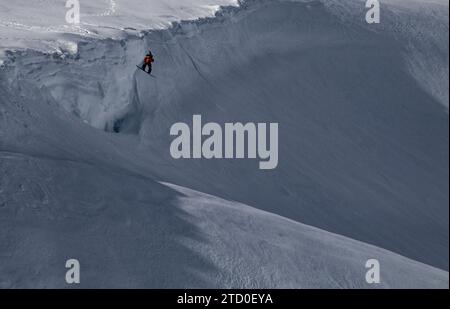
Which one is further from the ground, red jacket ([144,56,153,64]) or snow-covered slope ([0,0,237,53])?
snow-covered slope ([0,0,237,53])

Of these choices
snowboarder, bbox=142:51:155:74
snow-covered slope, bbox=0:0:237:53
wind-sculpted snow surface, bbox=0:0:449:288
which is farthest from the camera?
snowboarder, bbox=142:51:155:74

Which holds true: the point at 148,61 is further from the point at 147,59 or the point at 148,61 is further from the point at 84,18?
the point at 84,18

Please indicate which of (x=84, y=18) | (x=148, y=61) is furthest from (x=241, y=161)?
(x=84, y=18)

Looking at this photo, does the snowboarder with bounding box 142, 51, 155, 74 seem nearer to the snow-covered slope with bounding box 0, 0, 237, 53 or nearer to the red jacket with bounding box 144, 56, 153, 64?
the red jacket with bounding box 144, 56, 153, 64

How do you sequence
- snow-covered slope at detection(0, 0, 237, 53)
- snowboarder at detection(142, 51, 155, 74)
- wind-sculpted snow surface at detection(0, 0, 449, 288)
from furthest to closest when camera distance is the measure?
snowboarder at detection(142, 51, 155, 74), snow-covered slope at detection(0, 0, 237, 53), wind-sculpted snow surface at detection(0, 0, 449, 288)

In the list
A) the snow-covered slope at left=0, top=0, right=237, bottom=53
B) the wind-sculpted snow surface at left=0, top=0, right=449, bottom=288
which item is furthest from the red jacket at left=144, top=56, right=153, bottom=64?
the snow-covered slope at left=0, top=0, right=237, bottom=53

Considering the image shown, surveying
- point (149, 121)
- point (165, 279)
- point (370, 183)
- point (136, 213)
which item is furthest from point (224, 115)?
point (165, 279)

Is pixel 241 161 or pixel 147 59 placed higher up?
pixel 147 59

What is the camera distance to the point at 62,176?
16406 millimetres

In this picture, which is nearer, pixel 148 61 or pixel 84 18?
pixel 148 61

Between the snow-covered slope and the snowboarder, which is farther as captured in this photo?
the snowboarder

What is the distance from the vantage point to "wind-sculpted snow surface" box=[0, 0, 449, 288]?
50.1 ft

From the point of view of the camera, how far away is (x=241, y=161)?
24203mm
